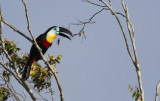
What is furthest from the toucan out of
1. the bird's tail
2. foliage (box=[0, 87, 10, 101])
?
foliage (box=[0, 87, 10, 101])

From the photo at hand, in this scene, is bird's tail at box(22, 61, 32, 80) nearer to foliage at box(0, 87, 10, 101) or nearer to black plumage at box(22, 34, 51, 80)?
black plumage at box(22, 34, 51, 80)

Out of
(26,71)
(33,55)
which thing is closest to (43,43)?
(33,55)

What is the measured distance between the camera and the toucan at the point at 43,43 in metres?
7.73

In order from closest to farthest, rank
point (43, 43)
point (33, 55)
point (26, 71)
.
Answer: point (26, 71)
point (33, 55)
point (43, 43)

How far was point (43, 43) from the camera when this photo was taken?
8391 millimetres

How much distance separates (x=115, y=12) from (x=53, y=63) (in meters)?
1.87

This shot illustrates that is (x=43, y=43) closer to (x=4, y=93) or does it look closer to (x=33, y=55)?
(x=33, y=55)

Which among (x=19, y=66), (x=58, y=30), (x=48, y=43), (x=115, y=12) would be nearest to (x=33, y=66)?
(x=19, y=66)

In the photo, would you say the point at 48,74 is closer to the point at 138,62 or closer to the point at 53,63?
the point at 53,63

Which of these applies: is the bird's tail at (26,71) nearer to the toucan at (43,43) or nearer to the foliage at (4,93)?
the toucan at (43,43)

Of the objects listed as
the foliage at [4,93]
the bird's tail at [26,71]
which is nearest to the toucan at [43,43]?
the bird's tail at [26,71]

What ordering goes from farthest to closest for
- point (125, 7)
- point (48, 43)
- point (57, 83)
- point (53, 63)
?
point (48, 43), point (53, 63), point (125, 7), point (57, 83)

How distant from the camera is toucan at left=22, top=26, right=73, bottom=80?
773 cm

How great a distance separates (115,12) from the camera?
7.48 m
